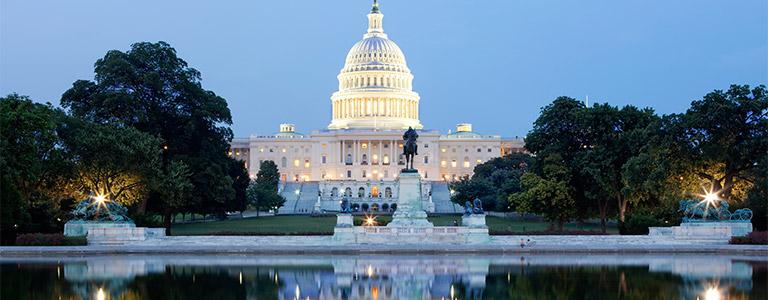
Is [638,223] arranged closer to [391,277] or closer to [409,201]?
[409,201]

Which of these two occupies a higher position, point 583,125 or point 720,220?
point 583,125

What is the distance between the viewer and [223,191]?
56125mm

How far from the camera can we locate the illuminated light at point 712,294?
66.9ft

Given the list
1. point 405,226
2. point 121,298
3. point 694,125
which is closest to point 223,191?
point 405,226

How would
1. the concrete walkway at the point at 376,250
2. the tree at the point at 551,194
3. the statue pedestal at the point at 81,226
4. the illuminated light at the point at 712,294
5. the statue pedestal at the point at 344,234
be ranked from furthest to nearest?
1. the tree at the point at 551,194
2. the statue pedestal at the point at 344,234
3. the statue pedestal at the point at 81,226
4. the concrete walkway at the point at 376,250
5. the illuminated light at the point at 712,294

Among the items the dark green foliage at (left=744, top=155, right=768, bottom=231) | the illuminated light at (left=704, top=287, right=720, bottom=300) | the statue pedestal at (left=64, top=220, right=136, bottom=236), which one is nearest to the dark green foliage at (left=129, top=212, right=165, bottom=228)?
the statue pedestal at (left=64, top=220, right=136, bottom=236)

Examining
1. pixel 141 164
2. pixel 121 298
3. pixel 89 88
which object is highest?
pixel 89 88

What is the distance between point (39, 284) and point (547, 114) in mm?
39516

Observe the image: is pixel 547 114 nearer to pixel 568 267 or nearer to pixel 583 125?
pixel 583 125

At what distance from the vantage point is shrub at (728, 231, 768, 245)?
36.5 m

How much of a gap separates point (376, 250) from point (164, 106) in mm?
25619

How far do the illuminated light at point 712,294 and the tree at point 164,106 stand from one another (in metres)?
36.5

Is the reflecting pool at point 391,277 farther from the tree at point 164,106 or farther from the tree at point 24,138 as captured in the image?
the tree at point 164,106

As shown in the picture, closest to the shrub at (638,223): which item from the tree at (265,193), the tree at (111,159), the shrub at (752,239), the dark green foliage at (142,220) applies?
the shrub at (752,239)
